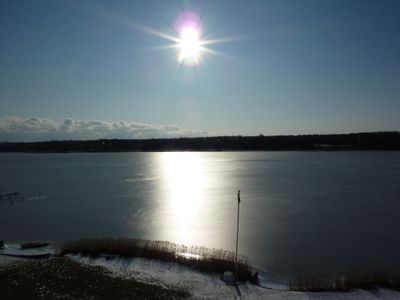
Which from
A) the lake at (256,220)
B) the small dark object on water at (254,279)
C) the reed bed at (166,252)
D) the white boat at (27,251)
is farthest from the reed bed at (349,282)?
the white boat at (27,251)

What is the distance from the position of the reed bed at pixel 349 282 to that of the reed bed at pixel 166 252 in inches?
97.7

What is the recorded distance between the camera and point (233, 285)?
15320 millimetres

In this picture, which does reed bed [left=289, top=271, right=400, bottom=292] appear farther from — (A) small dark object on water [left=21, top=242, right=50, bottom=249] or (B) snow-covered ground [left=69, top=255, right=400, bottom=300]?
(A) small dark object on water [left=21, top=242, right=50, bottom=249]

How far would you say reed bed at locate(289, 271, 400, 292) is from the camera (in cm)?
1516

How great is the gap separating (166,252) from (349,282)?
9.45 meters

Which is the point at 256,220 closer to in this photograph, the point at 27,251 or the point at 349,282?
the point at 349,282

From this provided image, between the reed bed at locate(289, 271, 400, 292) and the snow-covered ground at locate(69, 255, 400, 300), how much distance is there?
0.71m

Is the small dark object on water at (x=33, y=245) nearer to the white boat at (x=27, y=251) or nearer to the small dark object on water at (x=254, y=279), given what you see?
the white boat at (x=27, y=251)

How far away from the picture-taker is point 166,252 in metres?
Answer: 20.0

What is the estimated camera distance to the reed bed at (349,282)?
15.2 m

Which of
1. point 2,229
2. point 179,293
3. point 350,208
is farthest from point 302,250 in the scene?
point 2,229

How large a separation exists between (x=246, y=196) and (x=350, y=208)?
12530 millimetres

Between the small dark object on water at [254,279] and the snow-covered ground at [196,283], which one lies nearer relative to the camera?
the snow-covered ground at [196,283]

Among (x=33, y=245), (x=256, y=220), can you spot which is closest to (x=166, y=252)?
(x=33, y=245)
